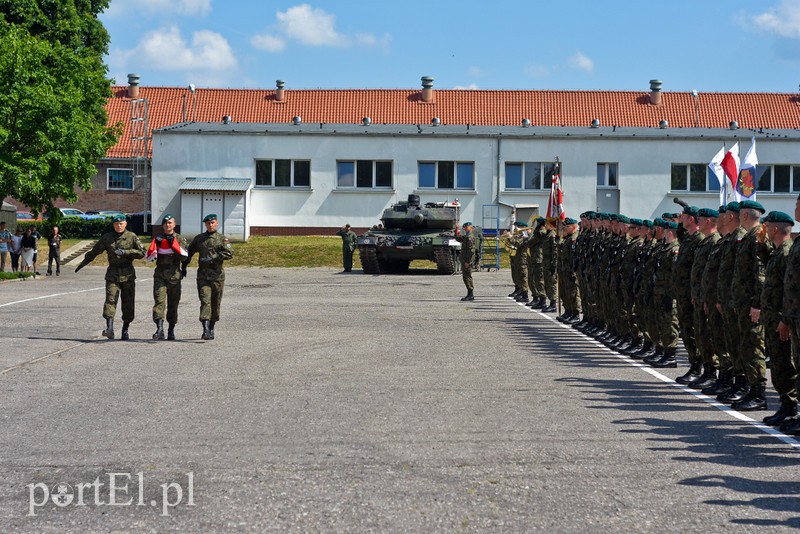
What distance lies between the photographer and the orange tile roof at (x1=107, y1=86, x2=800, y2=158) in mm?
61844

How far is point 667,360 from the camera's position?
13.6 m

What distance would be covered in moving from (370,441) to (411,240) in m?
28.2

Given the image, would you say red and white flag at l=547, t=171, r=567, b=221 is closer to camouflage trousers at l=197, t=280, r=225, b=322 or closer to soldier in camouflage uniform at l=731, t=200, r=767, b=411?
camouflage trousers at l=197, t=280, r=225, b=322

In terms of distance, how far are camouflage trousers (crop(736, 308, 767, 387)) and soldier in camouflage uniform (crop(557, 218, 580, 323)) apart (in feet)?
29.6

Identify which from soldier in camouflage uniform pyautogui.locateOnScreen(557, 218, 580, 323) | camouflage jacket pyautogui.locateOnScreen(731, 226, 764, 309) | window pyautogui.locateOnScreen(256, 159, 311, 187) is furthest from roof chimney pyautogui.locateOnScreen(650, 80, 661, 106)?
camouflage jacket pyautogui.locateOnScreen(731, 226, 764, 309)

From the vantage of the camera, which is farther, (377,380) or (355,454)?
(377,380)

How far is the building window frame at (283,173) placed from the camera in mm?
50750

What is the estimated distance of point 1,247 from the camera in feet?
114

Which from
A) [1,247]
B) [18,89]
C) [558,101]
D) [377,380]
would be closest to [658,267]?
[377,380]

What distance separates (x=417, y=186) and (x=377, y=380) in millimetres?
39261

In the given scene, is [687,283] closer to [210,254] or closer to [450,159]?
[210,254]

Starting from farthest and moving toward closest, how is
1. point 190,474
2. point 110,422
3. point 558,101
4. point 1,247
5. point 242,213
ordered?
point 558,101 < point 242,213 < point 1,247 < point 110,422 < point 190,474

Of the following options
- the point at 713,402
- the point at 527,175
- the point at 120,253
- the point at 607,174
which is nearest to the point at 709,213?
the point at 713,402

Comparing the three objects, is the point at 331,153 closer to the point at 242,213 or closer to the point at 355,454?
the point at 242,213
